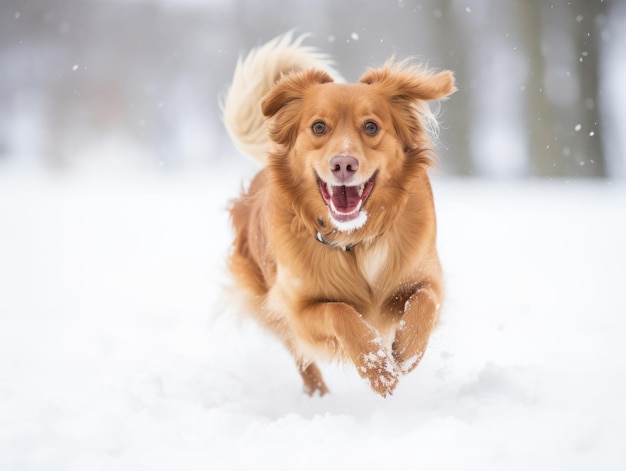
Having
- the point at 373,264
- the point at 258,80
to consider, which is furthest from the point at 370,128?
the point at 258,80

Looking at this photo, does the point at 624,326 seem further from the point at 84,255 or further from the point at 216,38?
the point at 216,38

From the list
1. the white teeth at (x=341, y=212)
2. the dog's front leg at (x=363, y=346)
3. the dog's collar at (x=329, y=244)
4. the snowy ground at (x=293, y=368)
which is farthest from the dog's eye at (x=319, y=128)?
the snowy ground at (x=293, y=368)

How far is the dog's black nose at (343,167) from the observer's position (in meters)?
2.83

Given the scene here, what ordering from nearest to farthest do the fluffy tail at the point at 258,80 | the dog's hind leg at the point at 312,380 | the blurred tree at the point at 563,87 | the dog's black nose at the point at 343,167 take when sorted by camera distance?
the dog's black nose at the point at 343,167, the dog's hind leg at the point at 312,380, the fluffy tail at the point at 258,80, the blurred tree at the point at 563,87

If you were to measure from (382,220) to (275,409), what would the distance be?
1175 millimetres

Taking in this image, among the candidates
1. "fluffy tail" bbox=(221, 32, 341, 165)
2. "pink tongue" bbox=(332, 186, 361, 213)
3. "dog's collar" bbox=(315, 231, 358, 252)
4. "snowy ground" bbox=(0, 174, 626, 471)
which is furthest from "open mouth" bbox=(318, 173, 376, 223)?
"fluffy tail" bbox=(221, 32, 341, 165)

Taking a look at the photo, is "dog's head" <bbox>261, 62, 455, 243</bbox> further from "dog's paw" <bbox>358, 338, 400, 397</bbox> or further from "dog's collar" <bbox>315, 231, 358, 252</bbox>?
"dog's paw" <bbox>358, 338, 400, 397</bbox>

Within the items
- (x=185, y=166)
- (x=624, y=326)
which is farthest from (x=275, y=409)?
(x=185, y=166)

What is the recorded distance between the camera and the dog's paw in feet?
9.70

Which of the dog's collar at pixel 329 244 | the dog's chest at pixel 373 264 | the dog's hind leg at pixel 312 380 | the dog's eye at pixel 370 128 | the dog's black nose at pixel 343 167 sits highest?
the dog's eye at pixel 370 128

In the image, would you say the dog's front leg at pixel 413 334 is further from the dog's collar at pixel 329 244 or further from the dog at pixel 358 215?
the dog's collar at pixel 329 244

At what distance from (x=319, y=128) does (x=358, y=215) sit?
0.46 m

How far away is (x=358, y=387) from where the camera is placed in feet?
12.7

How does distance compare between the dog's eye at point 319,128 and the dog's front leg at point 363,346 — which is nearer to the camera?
the dog's front leg at point 363,346
